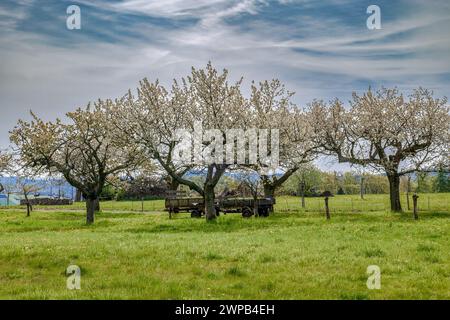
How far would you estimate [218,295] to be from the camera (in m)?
9.77

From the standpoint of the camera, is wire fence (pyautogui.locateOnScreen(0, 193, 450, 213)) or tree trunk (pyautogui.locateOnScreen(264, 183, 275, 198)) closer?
tree trunk (pyautogui.locateOnScreen(264, 183, 275, 198))

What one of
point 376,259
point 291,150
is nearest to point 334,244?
point 376,259

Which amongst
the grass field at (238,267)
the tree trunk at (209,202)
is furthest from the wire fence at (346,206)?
the grass field at (238,267)

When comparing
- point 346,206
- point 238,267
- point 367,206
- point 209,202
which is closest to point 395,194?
point 367,206

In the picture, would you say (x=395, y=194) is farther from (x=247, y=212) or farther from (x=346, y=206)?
(x=346, y=206)

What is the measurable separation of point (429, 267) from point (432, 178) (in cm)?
11308

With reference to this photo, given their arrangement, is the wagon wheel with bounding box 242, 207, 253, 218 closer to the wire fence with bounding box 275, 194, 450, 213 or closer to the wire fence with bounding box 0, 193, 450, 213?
the wire fence with bounding box 0, 193, 450, 213

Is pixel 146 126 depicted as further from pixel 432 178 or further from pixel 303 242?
pixel 432 178

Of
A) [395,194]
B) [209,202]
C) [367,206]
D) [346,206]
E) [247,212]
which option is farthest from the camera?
[346,206]

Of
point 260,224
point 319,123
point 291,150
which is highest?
point 319,123

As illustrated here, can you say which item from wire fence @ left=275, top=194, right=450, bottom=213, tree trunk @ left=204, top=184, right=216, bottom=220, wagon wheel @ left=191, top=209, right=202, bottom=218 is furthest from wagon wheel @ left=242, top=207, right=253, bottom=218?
wire fence @ left=275, top=194, right=450, bottom=213

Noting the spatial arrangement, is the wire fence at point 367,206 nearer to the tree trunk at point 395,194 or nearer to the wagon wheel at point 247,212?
the tree trunk at point 395,194

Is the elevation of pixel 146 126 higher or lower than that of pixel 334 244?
higher

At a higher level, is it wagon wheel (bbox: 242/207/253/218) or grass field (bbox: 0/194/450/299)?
grass field (bbox: 0/194/450/299)
